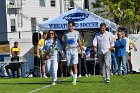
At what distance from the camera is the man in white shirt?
1697cm

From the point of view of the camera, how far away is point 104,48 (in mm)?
17016

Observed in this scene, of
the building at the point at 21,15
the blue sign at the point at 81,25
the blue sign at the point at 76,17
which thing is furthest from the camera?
the building at the point at 21,15

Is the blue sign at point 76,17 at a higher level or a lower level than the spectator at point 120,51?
higher

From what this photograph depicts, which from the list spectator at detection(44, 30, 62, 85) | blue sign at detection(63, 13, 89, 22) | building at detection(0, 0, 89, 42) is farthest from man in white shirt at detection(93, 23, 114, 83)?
building at detection(0, 0, 89, 42)

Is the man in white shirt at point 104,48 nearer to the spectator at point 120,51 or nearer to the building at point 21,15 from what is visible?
the spectator at point 120,51

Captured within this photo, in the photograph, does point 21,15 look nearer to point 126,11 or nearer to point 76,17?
point 126,11

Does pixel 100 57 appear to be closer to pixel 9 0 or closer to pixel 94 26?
pixel 94 26

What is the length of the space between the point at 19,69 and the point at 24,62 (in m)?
0.46

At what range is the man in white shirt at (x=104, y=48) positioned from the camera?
16969 mm

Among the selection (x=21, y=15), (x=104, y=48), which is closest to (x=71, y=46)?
(x=104, y=48)

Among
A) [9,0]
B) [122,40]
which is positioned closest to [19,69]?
[122,40]

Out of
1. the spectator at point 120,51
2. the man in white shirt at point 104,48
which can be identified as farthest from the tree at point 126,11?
the man in white shirt at point 104,48

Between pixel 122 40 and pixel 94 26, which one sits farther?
pixel 94 26

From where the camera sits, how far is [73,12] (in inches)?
1052
